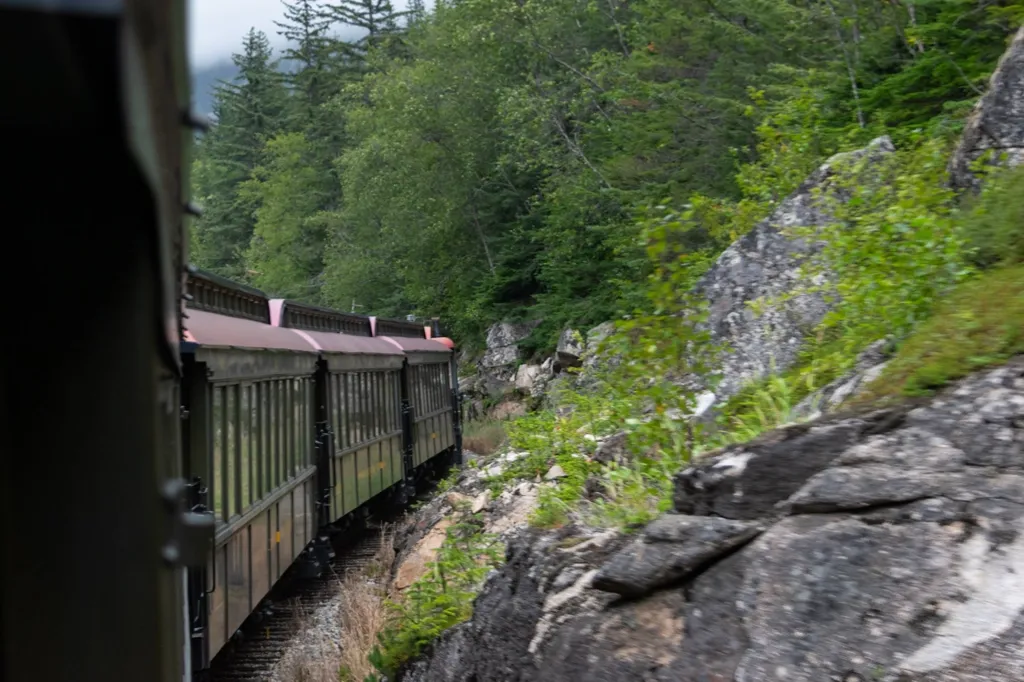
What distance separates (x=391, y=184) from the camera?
36.5m

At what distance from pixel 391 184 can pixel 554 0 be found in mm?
9770

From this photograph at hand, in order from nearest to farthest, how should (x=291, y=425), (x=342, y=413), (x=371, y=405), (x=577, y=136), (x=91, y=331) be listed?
(x=91, y=331), (x=291, y=425), (x=342, y=413), (x=371, y=405), (x=577, y=136)

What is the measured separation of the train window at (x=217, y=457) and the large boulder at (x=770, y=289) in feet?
12.5

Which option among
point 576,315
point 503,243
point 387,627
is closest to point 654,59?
point 576,315

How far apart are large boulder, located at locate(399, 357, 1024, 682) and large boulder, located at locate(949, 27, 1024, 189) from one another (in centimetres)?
423

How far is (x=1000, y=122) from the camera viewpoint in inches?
310

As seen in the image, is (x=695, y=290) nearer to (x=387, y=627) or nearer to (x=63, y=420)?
(x=387, y=627)

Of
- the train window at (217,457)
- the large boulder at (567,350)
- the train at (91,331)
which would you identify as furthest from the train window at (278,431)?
the large boulder at (567,350)

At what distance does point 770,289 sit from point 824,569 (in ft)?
17.5

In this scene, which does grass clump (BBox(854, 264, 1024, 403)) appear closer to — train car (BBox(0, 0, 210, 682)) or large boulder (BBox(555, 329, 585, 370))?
train car (BBox(0, 0, 210, 682))

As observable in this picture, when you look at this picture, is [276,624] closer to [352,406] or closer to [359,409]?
[352,406]

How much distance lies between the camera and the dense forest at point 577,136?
12945 millimetres

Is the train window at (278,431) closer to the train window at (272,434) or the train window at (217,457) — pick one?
the train window at (272,434)

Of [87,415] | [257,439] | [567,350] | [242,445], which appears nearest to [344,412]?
[257,439]
